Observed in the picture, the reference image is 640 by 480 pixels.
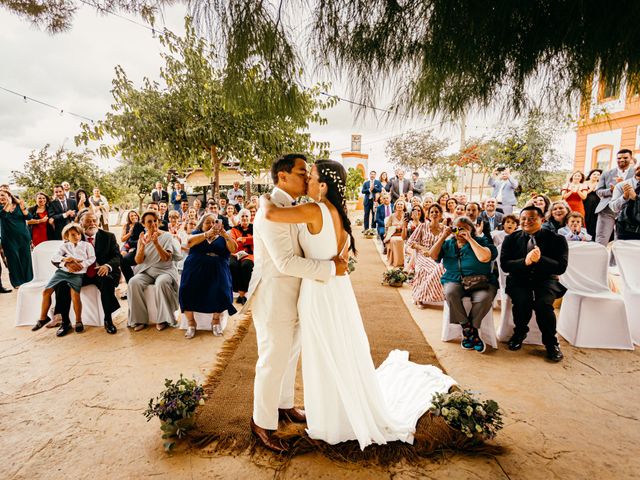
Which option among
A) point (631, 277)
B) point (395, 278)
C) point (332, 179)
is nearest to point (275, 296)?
point (332, 179)

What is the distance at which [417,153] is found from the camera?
1025 inches

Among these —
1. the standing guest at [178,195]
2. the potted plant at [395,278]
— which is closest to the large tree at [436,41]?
the potted plant at [395,278]

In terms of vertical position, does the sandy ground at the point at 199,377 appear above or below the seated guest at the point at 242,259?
below

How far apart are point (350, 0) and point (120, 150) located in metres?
5.56

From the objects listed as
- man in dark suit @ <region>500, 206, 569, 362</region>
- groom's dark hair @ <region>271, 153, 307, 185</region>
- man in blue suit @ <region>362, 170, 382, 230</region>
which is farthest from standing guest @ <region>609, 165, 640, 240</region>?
man in blue suit @ <region>362, 170, 382, 230</region>

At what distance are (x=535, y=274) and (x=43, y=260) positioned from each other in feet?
19.5

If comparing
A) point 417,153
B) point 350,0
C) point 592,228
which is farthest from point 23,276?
point 417,153

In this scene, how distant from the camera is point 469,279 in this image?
148 inches

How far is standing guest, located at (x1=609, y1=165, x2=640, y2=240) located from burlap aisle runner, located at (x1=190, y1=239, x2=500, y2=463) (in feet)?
10.0

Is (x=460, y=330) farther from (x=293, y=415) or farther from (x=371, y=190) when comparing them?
(x=371, y=190)

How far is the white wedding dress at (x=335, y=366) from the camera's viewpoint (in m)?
2.01

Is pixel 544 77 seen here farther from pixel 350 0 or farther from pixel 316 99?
pixel 316 99

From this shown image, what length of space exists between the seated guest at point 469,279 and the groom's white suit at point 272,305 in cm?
229

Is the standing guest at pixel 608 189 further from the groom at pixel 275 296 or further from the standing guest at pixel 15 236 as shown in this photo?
the standing guest at pixel 15 236
